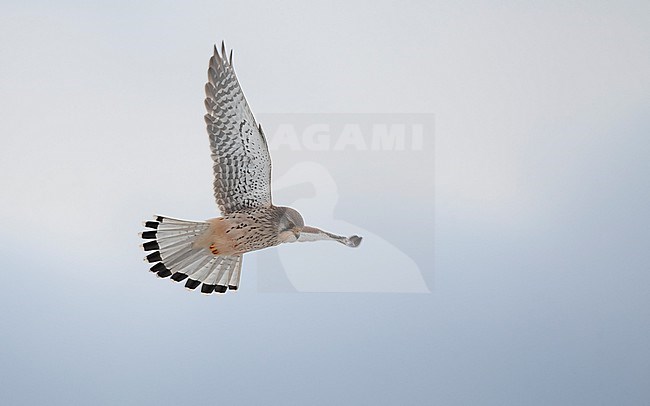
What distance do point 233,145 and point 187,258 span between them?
70 centimetres

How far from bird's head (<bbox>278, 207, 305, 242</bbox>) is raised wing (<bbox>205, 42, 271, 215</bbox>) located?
0.13 m

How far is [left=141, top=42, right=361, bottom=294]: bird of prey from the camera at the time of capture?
156 inches

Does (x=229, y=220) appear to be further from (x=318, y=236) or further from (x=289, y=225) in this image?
(x=318, y=236)

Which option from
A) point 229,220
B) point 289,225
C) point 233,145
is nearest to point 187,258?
point 229,220

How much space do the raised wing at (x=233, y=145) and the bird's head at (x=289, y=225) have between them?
0.13 meters

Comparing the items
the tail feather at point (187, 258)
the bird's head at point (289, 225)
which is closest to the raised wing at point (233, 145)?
the bird's head at point (289, 225)

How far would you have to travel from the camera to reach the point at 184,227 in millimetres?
4230

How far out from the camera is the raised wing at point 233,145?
3.87 metres

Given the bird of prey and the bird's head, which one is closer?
the bird of prey

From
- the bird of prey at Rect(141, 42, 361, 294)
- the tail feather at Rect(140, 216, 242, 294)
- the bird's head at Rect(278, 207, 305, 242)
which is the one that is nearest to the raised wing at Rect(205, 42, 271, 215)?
the bird of prey at Rect(141, 42, 361, 294)

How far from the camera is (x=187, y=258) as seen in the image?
14.2 feet

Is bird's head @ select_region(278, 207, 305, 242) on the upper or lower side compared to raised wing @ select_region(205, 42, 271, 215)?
lower

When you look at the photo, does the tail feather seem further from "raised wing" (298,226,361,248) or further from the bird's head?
"raised wing" (298,226,361,248)

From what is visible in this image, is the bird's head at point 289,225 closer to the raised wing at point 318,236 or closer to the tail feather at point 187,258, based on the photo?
the raised wing at point 318,236
